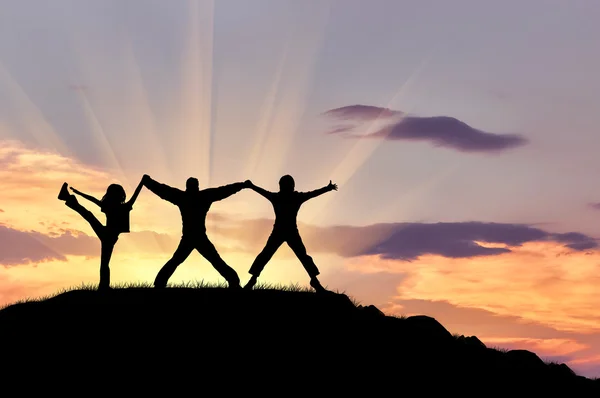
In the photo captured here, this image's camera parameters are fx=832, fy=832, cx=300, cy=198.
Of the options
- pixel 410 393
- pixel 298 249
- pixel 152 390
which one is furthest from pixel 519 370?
pixel 152 390

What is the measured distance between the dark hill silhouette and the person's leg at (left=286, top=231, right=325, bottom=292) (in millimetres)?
526

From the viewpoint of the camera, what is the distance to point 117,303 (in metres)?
26.3

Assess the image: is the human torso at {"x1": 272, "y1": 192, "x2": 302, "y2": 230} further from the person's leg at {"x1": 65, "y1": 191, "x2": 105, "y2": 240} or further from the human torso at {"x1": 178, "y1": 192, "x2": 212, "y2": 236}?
the person's leg at {"x1": 65, "y1": 191, "x2": 105, "y2": 240}

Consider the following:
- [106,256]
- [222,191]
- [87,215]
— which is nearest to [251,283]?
[222,191]

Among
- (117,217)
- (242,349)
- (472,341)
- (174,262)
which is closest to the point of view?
(242,349)

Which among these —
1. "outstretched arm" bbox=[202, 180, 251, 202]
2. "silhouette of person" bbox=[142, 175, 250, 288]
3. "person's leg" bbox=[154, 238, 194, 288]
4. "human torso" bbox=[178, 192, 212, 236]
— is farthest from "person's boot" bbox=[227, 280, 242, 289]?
"outstretched arm" bbox=[202, 180, 251, 202]

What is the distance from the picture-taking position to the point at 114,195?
26.4 metres

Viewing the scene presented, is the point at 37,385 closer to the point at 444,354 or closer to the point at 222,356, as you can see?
the point at 222,356

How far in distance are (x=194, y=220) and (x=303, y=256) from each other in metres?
3.62

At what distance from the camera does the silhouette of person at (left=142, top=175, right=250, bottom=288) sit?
25.8m

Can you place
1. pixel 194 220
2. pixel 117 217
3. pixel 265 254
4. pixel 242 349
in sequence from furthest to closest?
1. pixel 117 217
2. pixel 265 254
3. pixel 194 220
4. pixel 242 349

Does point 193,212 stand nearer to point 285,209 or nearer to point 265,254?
point 265,254

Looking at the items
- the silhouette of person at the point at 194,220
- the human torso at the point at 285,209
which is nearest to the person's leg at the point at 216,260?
the silhouette of person at the point at 194,220

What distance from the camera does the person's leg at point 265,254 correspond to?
2616 centimetres
